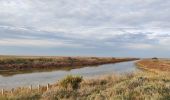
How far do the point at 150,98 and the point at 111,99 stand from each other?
58.1 inches

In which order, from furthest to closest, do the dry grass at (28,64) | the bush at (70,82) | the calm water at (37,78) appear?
1. the dry grass at (28,64)
2. the calm water at (37,78)
3. the bush at (70,82)

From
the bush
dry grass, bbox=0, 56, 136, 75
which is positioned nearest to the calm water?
dry grass, bbox=0, 56, 136, 75

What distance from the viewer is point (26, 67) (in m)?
63.9

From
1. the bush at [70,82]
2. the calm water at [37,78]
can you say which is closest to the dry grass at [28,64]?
the calm water at [37,78]

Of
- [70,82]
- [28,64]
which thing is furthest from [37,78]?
[28,64]

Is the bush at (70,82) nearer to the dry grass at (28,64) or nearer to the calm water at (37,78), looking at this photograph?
the calm water at (37,78)

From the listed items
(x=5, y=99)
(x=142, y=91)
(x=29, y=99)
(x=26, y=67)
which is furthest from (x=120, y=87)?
(x=26, y=67)

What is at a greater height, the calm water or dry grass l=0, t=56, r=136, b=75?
dry grass l=0, t=56, r=136, b=75

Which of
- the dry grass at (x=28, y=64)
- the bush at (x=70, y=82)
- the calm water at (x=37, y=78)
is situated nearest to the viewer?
the bush at (x=70, y=82)

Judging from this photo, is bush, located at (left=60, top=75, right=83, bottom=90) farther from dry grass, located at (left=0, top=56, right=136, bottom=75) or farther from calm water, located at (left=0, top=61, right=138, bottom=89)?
dry grass, located at (left=0, top=56, right=136, bottom=75)

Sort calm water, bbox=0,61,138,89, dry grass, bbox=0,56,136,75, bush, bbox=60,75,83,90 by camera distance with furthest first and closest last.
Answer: dry grass, bbox=0,56,136,75 → calm water, bbox=0,61,138,89 → bush, bbox=60,75,83,90

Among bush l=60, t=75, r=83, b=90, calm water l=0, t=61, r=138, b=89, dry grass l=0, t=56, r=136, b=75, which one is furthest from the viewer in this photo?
dry grass l=0, t=56, r=136, b=75

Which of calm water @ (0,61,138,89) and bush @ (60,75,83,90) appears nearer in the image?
bush @ (60,75,83,90)

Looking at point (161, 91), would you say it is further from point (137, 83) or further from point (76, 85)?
point (76, 85)
